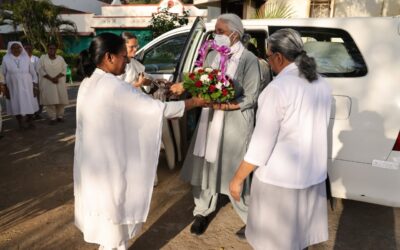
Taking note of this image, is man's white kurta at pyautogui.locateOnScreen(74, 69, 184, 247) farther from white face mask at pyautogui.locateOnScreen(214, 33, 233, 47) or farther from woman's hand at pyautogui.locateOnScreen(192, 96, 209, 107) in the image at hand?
white face mask at pyautogui.locateOnScreen(214, 33, 233, 47)

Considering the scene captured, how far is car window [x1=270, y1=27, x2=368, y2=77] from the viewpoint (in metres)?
3.15

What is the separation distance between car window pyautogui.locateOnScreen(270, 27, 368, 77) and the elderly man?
81cm

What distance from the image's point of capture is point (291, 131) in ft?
6.07

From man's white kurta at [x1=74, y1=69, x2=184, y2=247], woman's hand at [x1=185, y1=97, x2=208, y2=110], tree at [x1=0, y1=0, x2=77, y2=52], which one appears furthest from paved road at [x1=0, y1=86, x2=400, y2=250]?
tree at [x1=0, y1=0, x2=77, y2=52]

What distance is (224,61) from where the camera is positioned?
2.98 m

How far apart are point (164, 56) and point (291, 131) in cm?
353

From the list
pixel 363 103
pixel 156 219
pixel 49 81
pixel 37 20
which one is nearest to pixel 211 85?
pixel 363 103

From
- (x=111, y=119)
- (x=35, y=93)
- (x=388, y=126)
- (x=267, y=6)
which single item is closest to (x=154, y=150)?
(x=111, y=119)

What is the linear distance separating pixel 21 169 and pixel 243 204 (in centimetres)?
344

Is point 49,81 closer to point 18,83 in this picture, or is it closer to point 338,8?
point 18,83

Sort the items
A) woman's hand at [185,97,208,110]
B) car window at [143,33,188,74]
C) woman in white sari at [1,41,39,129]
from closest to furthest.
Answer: woman's hand at [185,97,208,110] → car window at [143,33,188,74] → woman in white sari at [1,41,39,129]

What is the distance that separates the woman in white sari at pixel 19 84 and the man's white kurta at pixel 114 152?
556cm

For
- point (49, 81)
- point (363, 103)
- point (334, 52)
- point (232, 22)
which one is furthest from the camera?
point (49, 81)

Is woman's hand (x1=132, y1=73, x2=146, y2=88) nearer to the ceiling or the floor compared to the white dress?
nearer to the ceiling
